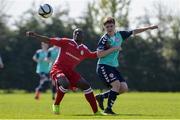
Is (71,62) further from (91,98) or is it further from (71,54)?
(91,98)

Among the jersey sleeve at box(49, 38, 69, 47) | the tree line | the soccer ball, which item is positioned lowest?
the tree line

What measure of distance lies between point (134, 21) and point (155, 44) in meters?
10.3

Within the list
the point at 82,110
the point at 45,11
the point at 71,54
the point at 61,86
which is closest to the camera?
the point at 61,86

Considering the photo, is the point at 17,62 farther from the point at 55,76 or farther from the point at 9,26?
the point at 55,76

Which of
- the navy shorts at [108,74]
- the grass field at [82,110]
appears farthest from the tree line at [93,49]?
the navy shorts at [108,74]

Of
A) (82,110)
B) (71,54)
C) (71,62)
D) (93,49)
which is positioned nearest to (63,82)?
Result: (71,62)

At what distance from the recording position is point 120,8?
54812 mm

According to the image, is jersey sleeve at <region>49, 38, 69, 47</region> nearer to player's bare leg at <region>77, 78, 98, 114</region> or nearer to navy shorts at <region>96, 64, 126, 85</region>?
player's bare leg at <region>77, 78, 98, 114</region>

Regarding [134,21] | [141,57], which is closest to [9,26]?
[141,57]

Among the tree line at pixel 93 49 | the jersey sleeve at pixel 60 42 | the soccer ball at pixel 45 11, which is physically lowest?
the tree line at pixel 93 49

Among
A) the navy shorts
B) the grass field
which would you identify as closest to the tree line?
the grass field

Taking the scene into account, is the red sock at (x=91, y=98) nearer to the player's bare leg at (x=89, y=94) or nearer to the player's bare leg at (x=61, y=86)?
the player's bare leg at (x=89, y=94)

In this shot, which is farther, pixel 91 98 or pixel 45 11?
pixel 45 11

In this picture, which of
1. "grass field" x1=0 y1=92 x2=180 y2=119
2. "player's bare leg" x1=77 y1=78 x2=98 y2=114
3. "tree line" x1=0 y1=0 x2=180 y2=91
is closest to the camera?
"grass field" x1=0 y1=92 x2=180 y2=119
